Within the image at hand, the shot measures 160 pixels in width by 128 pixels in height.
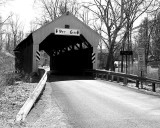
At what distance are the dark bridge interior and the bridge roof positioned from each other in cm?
76

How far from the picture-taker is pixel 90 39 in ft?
69.3

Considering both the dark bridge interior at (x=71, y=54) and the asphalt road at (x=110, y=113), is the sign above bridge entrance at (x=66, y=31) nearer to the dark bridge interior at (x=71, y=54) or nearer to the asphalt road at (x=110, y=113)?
the dark bridge interior at (x=71, y=54)

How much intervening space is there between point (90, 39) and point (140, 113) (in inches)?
587

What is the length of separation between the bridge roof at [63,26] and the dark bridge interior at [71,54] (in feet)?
2.49

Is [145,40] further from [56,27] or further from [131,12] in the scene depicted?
[56,27]

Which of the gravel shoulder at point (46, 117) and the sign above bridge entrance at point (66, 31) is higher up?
the sign above bridge entrance at point (66, 31)

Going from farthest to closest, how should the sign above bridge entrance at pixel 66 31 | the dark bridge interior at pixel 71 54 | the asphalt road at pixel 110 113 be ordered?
1. the dark bridge interior at pixel 71 54
2. the sign above bridge entrance at pixel 66 31
3. the asphalt road at pixel 110 113

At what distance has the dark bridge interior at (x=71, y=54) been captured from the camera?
23184 mm

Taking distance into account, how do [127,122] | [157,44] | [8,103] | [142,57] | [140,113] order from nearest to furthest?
[127,122], [140,113], [8,103], [142,57], [157,44]

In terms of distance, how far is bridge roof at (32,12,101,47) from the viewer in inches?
787

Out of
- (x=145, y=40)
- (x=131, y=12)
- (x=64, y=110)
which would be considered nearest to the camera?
(x=64, y=110)

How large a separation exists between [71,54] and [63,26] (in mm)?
7491

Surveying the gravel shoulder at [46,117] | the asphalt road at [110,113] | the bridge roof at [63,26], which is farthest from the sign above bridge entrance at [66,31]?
the gravel shoulder at [46,117]

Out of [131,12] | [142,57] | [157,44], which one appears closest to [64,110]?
[142,57]
